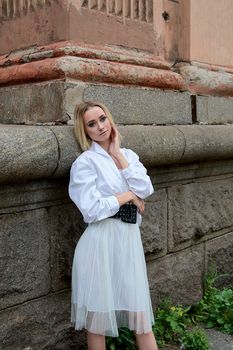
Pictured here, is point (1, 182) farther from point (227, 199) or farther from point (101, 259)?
point (227, 199)

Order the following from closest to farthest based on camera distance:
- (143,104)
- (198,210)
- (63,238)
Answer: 1. (63,238)
2. (143,104)
3. (198,210)

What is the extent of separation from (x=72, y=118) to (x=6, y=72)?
1.94ft

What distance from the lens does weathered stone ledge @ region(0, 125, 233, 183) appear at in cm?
230

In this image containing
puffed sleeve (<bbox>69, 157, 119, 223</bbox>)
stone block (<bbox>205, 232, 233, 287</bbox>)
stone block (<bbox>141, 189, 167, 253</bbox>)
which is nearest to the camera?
puffed sleeve (<bbox>69, 157, 119, 223</bbox>)

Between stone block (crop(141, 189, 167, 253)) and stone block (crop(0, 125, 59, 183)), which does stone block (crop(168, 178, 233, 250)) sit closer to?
stone block (crop(141, 189, 167, 253))

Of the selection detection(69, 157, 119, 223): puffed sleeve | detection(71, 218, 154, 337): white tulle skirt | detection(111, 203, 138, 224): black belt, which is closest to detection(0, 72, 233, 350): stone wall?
detection(69, 157, 119, 223): puffed sleeve

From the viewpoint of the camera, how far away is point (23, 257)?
255 centimetres

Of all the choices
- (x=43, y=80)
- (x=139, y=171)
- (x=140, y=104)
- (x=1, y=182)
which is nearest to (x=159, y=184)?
(x=140, y=104)

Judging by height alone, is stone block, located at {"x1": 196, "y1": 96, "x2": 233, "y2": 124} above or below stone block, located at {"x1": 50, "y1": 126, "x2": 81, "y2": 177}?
above

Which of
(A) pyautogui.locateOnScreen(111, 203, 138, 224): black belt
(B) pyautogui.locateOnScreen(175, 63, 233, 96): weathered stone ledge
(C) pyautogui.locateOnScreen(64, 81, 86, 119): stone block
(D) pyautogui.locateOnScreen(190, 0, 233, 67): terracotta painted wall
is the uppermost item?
(D) pyautogui.locateOnScreen(190, 0, 233, 67): terracotta painted wall

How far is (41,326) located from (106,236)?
0.61 metres

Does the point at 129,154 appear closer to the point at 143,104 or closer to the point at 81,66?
the point at 81,66

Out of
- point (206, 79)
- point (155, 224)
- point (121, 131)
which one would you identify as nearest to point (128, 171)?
point (121, 131)

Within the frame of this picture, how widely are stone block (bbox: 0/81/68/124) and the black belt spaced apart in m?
0.62
